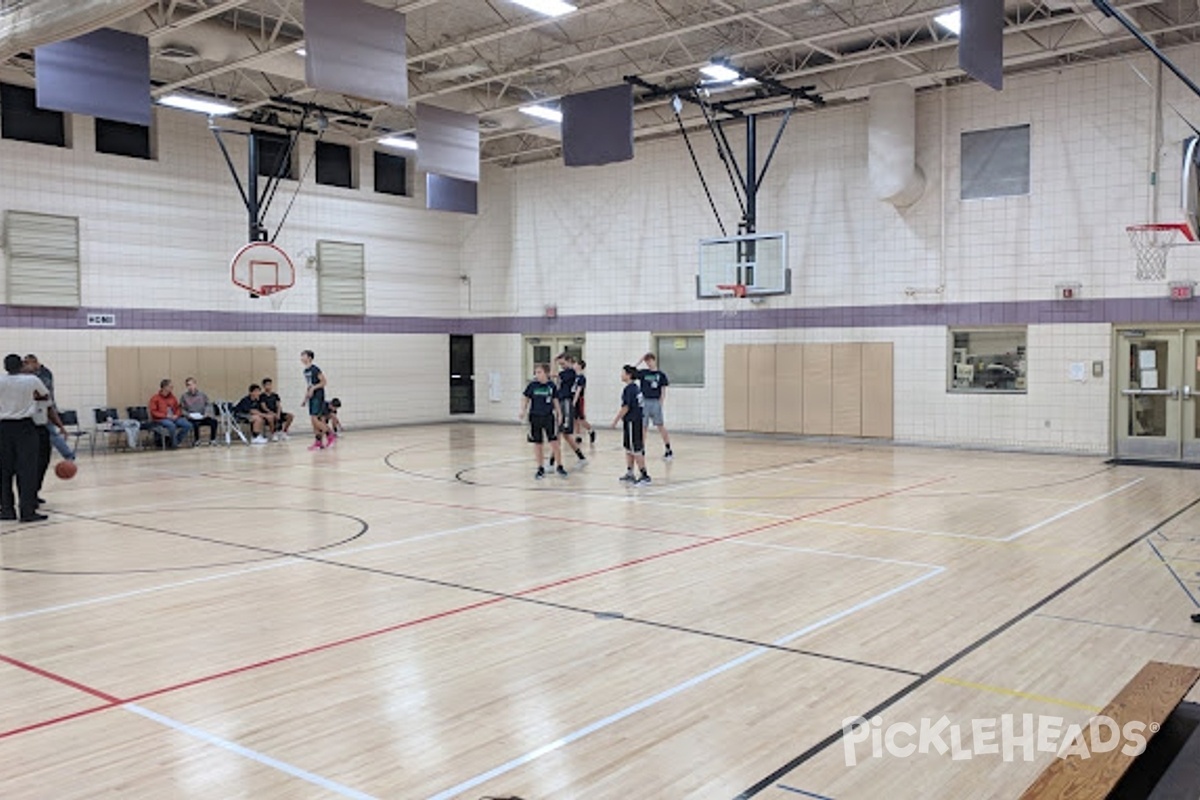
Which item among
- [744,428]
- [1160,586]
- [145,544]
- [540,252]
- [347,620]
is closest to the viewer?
[347,620]

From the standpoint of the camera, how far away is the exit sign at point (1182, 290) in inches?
576

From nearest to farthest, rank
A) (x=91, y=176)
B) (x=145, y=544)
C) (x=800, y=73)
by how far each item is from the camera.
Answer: (x=145, y=544) < (x=800, y=73) < (x=91, y=176)

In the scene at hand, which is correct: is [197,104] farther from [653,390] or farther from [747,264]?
[747,264]

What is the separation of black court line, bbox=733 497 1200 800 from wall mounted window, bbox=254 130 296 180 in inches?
657

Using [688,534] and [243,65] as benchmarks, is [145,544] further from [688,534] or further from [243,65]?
[243,65]

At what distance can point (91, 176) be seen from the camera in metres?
17.4

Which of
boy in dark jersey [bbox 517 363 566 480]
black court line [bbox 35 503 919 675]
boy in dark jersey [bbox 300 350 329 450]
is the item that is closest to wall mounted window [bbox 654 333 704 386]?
boy in dark jersey [bbox 300 350 329 450]

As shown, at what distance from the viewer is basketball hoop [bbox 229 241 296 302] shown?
58.8 feet

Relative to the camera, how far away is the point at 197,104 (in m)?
16.7

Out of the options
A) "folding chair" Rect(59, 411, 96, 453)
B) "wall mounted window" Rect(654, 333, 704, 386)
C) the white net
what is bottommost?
"folding chair" Rect(59, 411, 96, 453)

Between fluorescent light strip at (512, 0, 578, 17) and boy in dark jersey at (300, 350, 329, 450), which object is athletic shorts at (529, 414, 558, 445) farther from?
boy in dark jersey at (300, 350, 329, 450)

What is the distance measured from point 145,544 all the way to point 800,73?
41.6ft

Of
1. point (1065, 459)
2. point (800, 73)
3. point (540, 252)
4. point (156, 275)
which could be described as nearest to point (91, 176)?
point (156, 275)

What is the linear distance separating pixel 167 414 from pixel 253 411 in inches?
66.6
